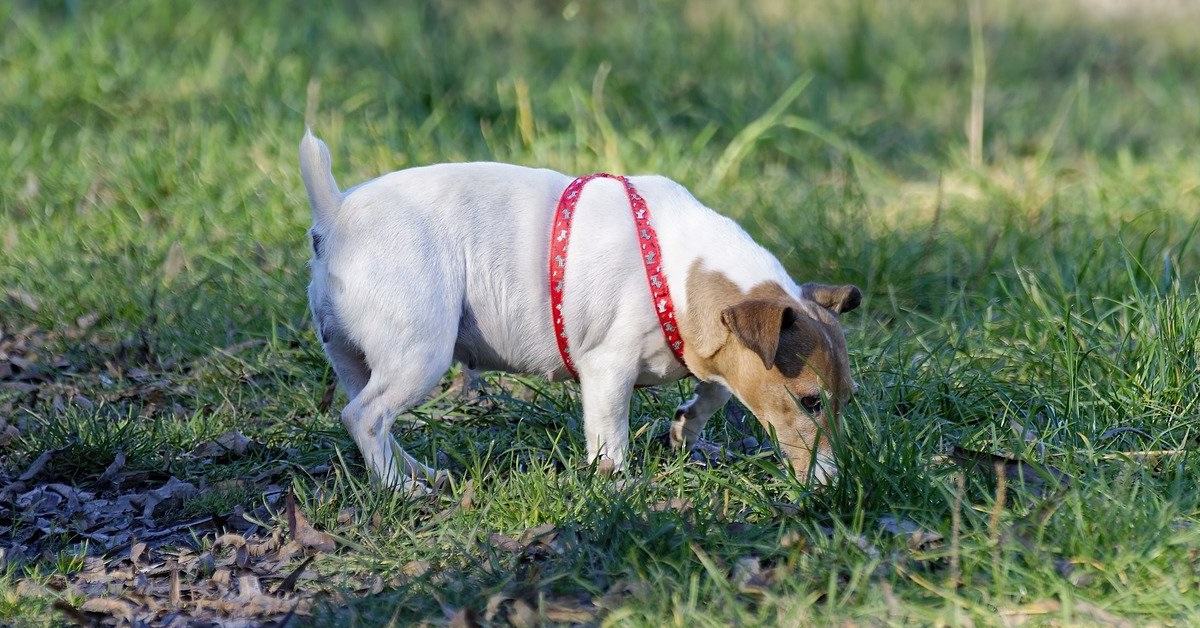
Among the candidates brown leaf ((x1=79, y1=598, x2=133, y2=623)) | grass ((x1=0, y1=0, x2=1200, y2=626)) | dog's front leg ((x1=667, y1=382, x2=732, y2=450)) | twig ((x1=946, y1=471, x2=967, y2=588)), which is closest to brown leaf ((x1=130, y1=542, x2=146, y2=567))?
grass ((x1=0, y1=0, x2=1200, y2=626))

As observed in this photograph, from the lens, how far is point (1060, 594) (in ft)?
9.83

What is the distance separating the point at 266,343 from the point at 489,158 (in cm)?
194

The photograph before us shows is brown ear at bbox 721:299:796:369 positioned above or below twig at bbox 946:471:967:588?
above

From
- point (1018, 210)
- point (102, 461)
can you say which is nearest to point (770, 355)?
point (102, 461)

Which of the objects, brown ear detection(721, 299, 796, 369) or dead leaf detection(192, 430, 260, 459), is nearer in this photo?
brown ear detection(721, 299, 796, 369)

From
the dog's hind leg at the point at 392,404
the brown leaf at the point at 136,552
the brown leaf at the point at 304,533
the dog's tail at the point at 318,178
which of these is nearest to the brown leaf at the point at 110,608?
the brown leaf at the point at 136,552

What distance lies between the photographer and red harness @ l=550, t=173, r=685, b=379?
3770 mm

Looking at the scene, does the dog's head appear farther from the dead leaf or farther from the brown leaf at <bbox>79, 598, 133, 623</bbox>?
the brown leaf at <bbox>79, 598, 133, 623</bbox>

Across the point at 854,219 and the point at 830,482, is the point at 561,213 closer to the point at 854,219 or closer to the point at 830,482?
the point at 830,482

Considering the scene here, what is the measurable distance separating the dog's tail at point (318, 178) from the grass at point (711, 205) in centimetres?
77

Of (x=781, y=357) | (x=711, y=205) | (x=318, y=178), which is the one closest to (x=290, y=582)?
(x=318, y=178)

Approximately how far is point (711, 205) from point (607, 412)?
8.42 feet

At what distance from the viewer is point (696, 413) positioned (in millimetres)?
4121

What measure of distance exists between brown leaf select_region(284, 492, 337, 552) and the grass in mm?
61
